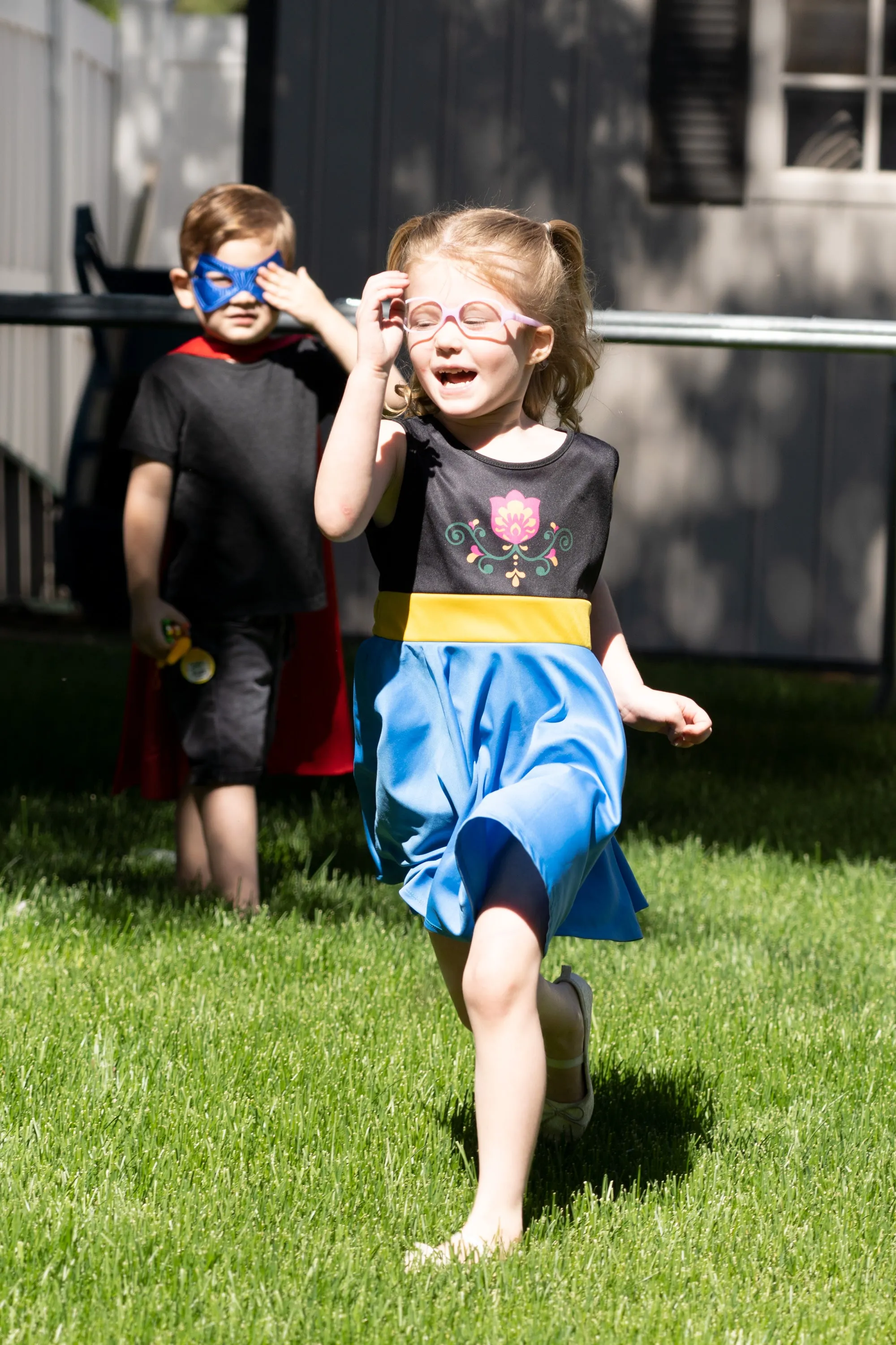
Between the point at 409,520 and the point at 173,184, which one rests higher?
the point at 173,184

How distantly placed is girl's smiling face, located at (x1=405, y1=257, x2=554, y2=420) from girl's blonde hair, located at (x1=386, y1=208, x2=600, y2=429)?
2 cm

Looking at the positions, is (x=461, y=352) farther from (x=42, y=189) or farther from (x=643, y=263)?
(x=42, y=189)

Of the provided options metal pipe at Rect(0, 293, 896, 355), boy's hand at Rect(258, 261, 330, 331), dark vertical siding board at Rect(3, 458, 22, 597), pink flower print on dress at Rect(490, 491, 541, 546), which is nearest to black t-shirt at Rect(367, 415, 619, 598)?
pink flower print on dress at Rect(490, 491, 541, 546)

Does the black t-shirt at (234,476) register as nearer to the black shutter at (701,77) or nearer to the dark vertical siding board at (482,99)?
the dark vertical siding board at (482,99)

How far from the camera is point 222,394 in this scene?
3695 millimetres

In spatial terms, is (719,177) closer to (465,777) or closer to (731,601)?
(731,601)

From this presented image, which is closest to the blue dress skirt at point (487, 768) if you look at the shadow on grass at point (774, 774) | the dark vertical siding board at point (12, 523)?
the shadow on grass at point (774, 774)

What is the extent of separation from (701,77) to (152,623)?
560 centimetres

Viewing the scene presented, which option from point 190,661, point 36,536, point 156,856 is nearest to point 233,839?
point 190,661

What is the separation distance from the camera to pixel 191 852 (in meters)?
3.95

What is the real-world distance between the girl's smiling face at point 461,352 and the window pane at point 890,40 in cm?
666

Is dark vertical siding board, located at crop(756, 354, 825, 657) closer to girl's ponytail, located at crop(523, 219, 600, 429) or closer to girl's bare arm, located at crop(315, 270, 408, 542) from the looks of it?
girl's ponytail, located at crop(523, 219, 600, 429)

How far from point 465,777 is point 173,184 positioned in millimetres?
12468

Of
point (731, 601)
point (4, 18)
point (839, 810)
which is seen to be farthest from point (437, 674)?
point (4, 18)
